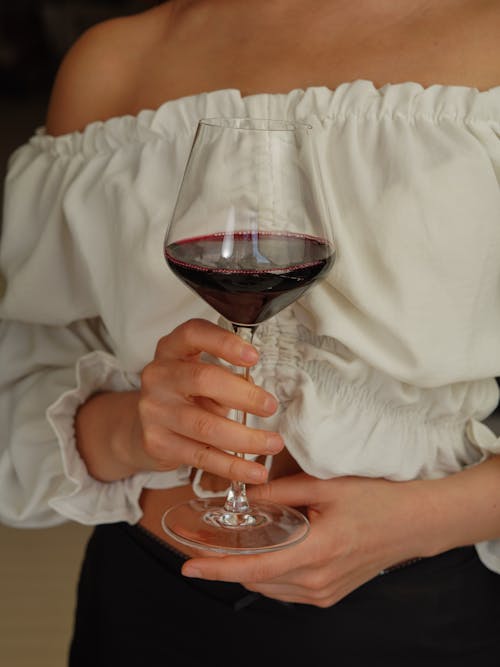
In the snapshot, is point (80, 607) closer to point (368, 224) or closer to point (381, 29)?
point (368, 224)

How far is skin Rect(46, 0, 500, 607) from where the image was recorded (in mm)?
1027

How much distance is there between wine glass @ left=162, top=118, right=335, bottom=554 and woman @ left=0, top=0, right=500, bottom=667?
96mm

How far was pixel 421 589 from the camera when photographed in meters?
1.28

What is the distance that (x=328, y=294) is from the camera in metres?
1.18

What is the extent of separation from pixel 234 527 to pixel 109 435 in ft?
1.14

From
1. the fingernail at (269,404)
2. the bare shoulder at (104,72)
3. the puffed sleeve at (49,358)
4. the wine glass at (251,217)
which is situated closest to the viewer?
the wine glass at (251,217)

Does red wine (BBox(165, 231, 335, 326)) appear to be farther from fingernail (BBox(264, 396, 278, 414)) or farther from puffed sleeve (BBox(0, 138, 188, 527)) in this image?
puffed sleeve (BBox(0, 138, 188, 527))

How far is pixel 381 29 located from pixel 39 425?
79 centimetres

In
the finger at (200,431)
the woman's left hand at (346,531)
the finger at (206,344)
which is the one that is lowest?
the woman's left hand at (346,531)

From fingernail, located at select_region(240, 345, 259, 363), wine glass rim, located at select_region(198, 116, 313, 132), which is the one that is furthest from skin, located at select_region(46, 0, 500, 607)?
wine glass rim, located at select_region(198, 116, 313, 132)

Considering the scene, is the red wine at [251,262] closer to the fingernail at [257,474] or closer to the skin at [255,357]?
the skin at [255,357]

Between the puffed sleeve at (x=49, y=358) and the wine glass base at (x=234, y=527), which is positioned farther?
the puffed sleeve at (x=49, y=358)

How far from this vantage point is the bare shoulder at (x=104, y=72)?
151 cm

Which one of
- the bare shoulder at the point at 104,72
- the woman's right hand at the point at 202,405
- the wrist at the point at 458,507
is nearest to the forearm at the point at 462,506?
the wrist at the point at 458,507
